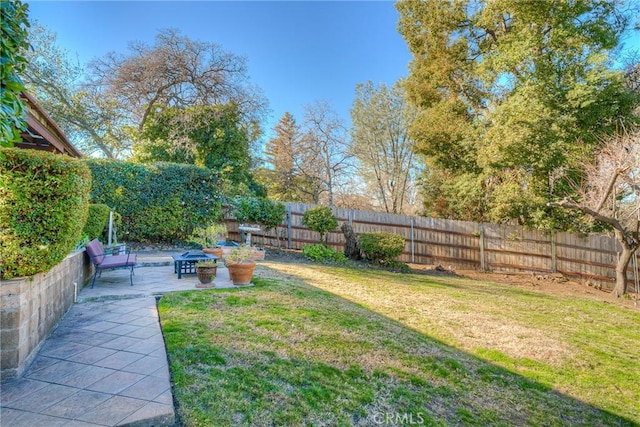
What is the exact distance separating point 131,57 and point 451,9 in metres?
12.3

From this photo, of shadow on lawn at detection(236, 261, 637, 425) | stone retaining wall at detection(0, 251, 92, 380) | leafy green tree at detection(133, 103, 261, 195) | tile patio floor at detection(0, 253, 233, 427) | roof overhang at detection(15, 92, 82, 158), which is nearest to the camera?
tile patio floor at detection(0, 253, 233, 427)

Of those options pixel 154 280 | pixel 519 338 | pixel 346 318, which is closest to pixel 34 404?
pixel 346 318

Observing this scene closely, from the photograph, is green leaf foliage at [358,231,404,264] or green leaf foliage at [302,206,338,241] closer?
green leaf foliage at [358,231,404,264]

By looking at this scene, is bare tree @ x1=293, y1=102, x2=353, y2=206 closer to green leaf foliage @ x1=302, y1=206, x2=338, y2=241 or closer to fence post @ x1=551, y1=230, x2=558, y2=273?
Result: green leaf foliage @ x1=302, y1=206, x2=338, y2=241

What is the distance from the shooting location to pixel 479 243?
1130 cm

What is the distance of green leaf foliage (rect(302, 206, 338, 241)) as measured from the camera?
955 centimetres

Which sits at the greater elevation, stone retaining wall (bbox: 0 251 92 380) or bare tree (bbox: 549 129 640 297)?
bare tree (bbox: 549 129 640 297)

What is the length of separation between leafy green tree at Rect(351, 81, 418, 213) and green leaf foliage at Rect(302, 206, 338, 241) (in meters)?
8.63

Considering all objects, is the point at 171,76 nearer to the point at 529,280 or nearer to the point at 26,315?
the point at 26,315

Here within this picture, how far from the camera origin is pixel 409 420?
2133mm

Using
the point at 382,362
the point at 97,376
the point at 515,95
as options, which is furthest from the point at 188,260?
the point at 515,95

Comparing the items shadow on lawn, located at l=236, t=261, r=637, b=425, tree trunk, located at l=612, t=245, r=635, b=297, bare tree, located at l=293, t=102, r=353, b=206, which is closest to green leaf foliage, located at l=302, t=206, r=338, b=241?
shadow on lawn, located at l=236, t=261, r=637, b=425

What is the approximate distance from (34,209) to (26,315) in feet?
2.56

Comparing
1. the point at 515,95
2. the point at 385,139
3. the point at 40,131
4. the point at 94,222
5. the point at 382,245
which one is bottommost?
the point at 382,245
